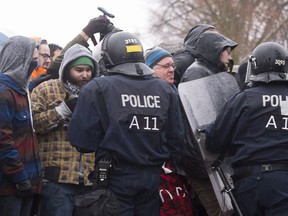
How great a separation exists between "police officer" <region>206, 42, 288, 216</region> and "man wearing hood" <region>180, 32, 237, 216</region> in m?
0.30

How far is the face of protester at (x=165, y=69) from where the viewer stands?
604cm

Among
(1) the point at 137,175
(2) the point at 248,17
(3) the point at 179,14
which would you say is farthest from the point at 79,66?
(3) the point at 179,14

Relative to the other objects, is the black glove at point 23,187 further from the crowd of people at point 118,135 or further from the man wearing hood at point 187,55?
the man wearing hood at point 187,55

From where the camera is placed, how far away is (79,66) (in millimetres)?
5449

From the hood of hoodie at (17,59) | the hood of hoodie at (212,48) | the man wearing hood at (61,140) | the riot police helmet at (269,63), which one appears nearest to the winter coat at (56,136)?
the man wearing hood at (61,140)

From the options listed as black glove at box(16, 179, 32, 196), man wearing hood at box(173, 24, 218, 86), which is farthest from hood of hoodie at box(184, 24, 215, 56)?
black glove at box(16, 179, 32, 196)

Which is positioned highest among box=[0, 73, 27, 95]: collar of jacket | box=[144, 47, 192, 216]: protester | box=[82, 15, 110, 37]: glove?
box=[82, 15, 110, 37]: glove

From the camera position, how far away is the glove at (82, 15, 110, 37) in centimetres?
614

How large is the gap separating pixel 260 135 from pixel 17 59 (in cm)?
199

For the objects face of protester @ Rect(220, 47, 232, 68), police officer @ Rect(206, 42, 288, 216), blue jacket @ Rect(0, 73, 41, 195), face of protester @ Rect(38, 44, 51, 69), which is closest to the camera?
blue jacket @ Rect(0, 73, 41, 195)

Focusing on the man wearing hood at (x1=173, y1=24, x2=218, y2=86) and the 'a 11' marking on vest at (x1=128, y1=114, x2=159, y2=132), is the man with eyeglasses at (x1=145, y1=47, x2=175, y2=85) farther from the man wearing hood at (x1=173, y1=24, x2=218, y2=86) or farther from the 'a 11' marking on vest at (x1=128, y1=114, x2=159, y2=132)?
the 'a 11' marking on vest at (x1=128, y1=114, x2=159, y2=132)

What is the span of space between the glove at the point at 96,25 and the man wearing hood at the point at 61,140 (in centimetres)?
73

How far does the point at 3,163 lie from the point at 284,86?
2.27m

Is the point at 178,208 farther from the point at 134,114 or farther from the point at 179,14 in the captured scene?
the point at 179,14
